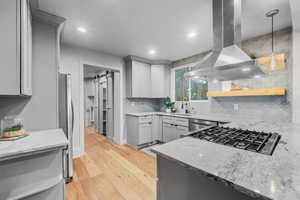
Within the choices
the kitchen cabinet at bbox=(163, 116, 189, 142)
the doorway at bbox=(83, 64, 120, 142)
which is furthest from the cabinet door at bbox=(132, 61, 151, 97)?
the kitchen cabinet at bbox=(163, 116, 189, 142)

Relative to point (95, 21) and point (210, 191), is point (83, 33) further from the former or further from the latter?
point (210, 191)

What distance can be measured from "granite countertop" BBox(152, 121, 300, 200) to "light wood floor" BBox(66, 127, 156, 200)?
1.29m

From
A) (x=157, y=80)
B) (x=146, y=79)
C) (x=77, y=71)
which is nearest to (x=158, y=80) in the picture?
(x=157, y=80)

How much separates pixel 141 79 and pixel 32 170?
3.00 metres

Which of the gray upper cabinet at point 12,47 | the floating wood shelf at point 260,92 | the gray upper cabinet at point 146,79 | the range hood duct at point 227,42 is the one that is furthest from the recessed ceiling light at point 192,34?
the gray upper cabinet at point 12,47

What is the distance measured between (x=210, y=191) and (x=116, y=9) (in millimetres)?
2203

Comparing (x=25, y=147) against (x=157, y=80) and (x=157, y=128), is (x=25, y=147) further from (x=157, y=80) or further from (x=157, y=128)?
(x=157, y=80)

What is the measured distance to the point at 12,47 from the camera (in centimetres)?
112

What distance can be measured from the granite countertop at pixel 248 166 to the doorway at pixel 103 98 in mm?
3104

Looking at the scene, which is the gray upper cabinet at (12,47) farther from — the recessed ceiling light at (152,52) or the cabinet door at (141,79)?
the cabinet door at (141,79)

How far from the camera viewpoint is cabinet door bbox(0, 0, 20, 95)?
3.58 feet

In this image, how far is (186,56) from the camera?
12.1ft

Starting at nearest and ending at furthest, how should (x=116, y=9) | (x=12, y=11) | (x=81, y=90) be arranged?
(x=12, y=11)
(x=116, y=9)
(x=81, y=90)

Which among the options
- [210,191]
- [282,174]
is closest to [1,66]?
[210,191]
